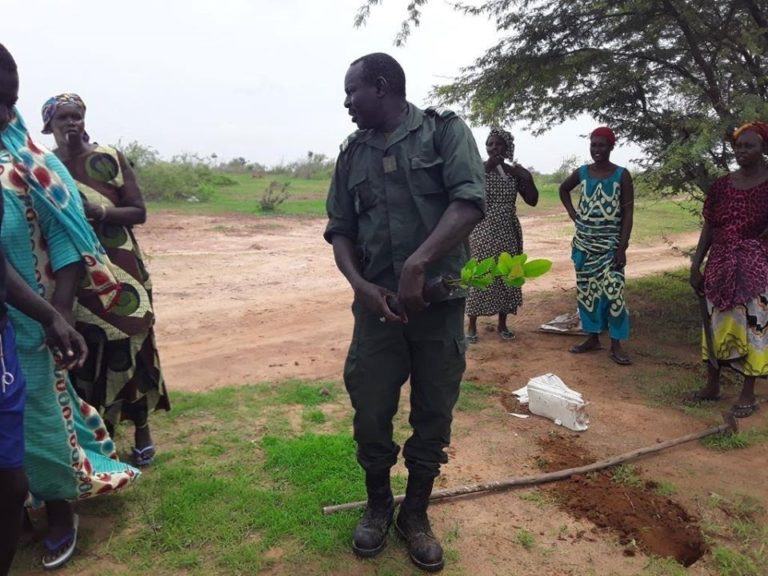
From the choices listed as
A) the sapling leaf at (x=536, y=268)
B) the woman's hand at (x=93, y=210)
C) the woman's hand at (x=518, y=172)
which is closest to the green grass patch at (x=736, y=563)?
the sapling leaf at (x=536, y=268)

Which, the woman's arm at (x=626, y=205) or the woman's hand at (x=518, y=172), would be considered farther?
the woman's hand at (x=518, y=172)

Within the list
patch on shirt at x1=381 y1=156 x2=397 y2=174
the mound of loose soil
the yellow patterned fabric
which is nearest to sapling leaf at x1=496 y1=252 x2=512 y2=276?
patch on shirt at x1=381 y1=156 x2=397 y2=174

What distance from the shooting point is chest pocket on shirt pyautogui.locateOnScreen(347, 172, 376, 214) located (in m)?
2.36

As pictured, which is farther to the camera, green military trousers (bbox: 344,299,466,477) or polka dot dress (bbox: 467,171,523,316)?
polka dot dress (bbox: 467,171,523,316)

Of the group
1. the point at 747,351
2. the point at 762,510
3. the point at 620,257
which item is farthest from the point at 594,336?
the point at 762,510

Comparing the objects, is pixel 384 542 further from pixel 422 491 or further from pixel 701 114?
pixel 701 114

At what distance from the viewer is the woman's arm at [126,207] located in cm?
292

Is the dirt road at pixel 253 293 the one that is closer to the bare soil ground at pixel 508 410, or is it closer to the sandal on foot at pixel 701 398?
the bare soil ground at pixel 508 410

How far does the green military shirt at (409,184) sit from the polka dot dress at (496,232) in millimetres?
3075

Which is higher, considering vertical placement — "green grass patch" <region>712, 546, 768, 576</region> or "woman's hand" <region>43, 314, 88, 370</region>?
"woman's hand" <region>43, 314, 88, 370</region>

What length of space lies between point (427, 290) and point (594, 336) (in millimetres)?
3640

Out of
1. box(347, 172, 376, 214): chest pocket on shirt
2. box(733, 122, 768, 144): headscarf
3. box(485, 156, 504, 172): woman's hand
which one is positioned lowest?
box(347, 172, 376, 214): chest pocket on shirt

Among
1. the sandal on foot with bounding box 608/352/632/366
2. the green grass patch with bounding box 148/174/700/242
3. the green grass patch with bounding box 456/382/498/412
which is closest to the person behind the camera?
the green grass patch with bounding box 456/382/498/412

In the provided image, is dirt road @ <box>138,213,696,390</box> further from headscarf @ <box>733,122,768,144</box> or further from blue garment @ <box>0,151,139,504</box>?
headscarf @ <box>733,122,768,144</box>
